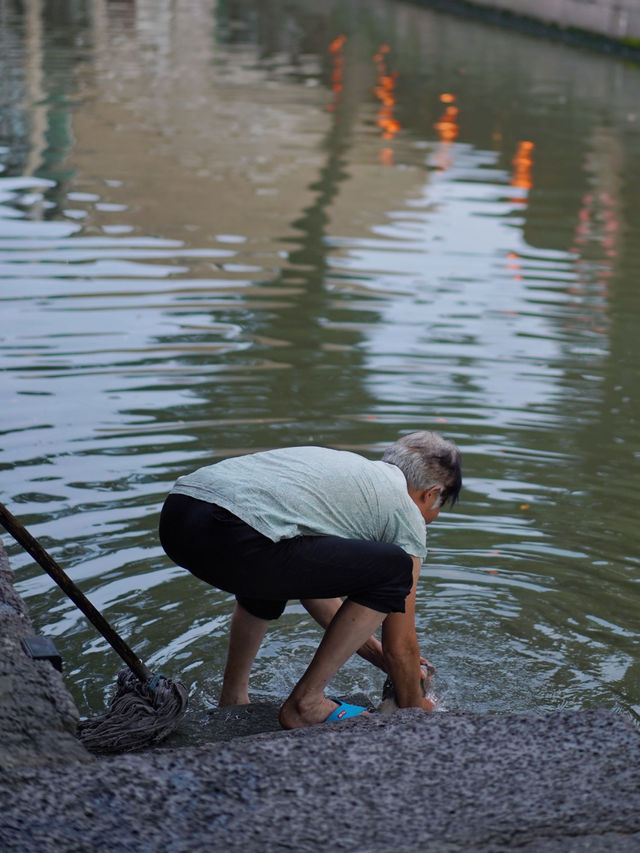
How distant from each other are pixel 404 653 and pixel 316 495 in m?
0.62

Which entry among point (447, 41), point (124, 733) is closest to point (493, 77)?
point (447, 41)

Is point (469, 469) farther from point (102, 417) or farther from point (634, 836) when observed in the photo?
point (634, 836)

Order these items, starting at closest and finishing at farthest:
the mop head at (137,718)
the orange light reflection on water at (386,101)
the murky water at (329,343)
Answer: the mop head at (137,718) < the murky water at (329,343) < the orange light reflection on water at (386,101)

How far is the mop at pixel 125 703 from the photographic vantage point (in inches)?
155

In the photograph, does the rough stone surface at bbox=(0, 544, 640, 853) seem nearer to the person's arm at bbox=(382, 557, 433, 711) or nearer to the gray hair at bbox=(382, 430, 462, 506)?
the person's arm at bbox=(382, 557, 433, 711)

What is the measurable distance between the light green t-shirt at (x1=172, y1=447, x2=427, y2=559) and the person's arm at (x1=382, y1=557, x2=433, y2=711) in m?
0.18

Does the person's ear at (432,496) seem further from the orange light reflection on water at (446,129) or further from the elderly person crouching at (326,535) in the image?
the orange light reflection on water at (446,129)

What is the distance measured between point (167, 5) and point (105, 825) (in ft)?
115

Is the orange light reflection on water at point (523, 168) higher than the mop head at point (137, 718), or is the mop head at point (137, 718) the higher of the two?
the mop head at point (137, 718)

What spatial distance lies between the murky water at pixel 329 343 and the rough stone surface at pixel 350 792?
126cm

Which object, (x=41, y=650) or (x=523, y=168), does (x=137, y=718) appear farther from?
(x=523, y=168)

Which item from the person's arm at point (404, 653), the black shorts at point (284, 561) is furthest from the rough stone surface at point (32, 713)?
the person's arm at point (404, 653)

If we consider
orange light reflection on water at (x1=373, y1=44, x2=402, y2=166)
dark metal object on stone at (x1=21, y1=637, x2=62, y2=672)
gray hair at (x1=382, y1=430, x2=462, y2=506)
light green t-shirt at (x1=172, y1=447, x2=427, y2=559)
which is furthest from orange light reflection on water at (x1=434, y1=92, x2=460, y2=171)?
dark metal object on stone at (x1=21, y1=637, x2=62, y2=672)

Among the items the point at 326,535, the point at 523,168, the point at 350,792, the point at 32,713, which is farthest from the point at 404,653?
the point at 523,168
